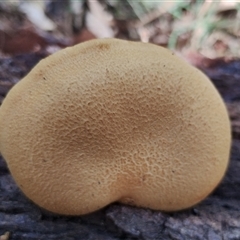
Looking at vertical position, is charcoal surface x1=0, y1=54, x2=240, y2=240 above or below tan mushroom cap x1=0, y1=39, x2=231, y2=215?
below

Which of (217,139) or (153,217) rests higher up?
(217,139)

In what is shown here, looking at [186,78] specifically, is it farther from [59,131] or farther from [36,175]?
[36,175]

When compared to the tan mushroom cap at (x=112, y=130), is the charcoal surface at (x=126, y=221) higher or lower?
lower

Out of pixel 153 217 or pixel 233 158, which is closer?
pixel 153 217

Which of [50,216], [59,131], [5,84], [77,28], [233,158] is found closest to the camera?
[59,131]

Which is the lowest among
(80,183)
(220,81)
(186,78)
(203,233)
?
(203,233)

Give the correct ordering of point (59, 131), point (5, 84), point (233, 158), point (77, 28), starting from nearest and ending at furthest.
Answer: point (59, 131) < point (233, 158) < point (5, 84) < point (77, 28)

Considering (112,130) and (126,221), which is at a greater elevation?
(112,130)

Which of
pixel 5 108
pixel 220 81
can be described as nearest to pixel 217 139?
pixel 220 81
